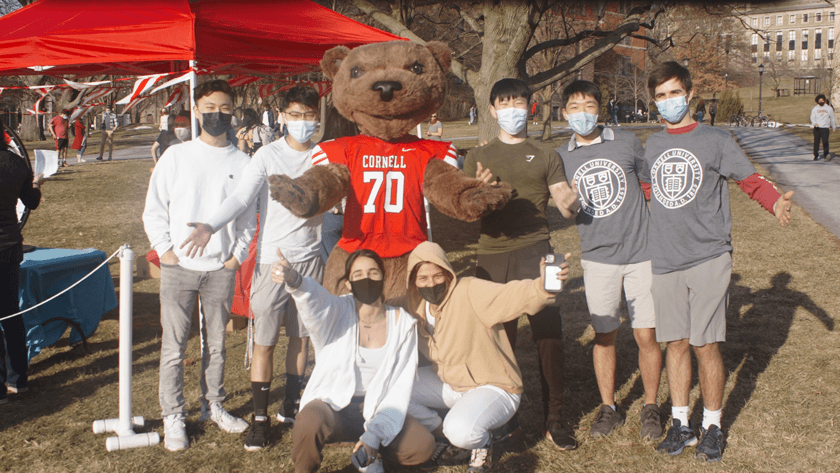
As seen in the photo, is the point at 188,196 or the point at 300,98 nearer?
the point at 188,196

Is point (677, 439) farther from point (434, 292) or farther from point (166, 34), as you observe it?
point (166, 34)

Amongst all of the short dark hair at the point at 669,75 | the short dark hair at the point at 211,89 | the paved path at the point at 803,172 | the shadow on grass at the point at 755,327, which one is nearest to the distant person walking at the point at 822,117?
the paved path at the point at 803,172

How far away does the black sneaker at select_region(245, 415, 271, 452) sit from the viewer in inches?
159

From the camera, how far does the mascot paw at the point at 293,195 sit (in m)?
3.50

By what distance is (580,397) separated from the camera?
482 centimetres

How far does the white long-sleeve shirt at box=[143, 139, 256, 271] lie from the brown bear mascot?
0.60 m

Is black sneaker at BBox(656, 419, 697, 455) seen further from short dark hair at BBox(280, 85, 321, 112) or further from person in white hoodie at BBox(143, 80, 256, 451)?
short dark hair at BBox(280, 85, 321, 112)

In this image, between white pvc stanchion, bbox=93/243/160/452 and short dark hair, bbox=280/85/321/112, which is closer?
white pvc stanchion, bbox=93/243/160/452

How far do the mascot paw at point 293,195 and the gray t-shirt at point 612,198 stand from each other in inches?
63.1

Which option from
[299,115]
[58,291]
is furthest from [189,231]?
[58,291]

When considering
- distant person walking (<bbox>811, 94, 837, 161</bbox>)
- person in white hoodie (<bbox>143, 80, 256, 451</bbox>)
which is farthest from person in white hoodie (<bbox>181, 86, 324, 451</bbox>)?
distant person walking (<bbox>811, 94, 837, 161</bbox>)

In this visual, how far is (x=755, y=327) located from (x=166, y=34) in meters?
5.88

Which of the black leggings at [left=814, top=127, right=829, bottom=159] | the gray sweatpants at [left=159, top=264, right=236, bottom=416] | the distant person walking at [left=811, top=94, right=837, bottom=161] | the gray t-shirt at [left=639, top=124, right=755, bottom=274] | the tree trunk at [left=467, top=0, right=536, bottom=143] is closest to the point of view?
the gray t-shirt at [left=639, top=124, right=755, bottom=274]

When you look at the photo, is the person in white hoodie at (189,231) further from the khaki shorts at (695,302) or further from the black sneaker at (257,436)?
the khaki shorts at (695,302)
